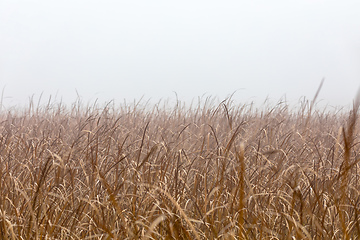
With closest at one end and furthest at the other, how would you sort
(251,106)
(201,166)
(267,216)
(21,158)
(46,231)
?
(46,231), (267,216), (201,166), (21,158), (251,106)

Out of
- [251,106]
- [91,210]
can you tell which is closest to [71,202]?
[91,210]

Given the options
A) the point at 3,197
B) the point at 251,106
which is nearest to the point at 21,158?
the point at 3,197

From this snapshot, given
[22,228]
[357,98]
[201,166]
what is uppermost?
[357,98]

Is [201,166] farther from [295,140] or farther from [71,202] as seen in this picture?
[295,140]

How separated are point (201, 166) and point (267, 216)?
2.00 feet

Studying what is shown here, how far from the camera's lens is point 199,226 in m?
2.07

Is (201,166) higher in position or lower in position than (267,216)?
higher

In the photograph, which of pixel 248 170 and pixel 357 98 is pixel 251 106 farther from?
pixel 357 98

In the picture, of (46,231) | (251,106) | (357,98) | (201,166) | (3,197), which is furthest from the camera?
(251,106)

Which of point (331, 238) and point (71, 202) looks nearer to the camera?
point (331, 238)

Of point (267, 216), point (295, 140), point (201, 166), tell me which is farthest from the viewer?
point (295, 140)

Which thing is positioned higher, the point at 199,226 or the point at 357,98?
the point at 357,98

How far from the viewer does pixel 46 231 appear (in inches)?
74.0

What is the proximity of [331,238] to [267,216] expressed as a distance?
43 cm
